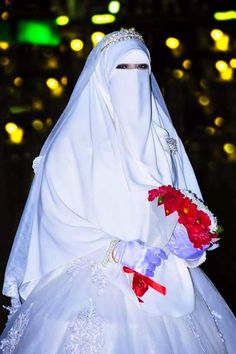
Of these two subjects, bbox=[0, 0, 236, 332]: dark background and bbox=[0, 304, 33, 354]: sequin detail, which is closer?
bbox=[0, 304, 33, 354]: sequin detail

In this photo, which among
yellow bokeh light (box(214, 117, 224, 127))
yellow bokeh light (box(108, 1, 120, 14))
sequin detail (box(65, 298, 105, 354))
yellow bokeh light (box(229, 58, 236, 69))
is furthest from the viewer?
yellow bokeh light (box(214, 117, 224, 127))

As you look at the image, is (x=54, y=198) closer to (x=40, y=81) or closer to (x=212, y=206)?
(x=212, y=206)

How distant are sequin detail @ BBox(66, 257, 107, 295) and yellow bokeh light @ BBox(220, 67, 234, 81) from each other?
286 inches

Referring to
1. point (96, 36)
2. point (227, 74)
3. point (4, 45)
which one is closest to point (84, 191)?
point (96, 36)

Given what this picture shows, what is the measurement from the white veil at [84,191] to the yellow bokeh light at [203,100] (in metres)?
6.76

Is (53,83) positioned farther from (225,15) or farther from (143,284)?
(143,284)

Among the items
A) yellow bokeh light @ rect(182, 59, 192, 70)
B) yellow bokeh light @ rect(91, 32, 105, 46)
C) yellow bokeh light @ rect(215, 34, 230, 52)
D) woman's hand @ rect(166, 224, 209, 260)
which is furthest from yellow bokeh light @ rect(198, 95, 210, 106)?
woman's hand @ rect(166, 224, 209, 260)

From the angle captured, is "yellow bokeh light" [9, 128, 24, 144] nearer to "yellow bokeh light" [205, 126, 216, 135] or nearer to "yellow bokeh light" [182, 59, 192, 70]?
"yellow bokeh light" [182, 59, 192, 70]

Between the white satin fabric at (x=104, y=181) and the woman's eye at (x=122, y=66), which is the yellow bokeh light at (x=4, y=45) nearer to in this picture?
the white satin fabric at (x=104, y=181)

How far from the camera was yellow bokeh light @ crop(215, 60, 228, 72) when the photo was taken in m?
10.1

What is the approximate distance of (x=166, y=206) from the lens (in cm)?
323

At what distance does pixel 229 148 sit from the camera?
1042cm

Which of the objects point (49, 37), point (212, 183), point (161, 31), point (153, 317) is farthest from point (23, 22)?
point (153, 317)

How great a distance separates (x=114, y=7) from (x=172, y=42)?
1.05 meters
